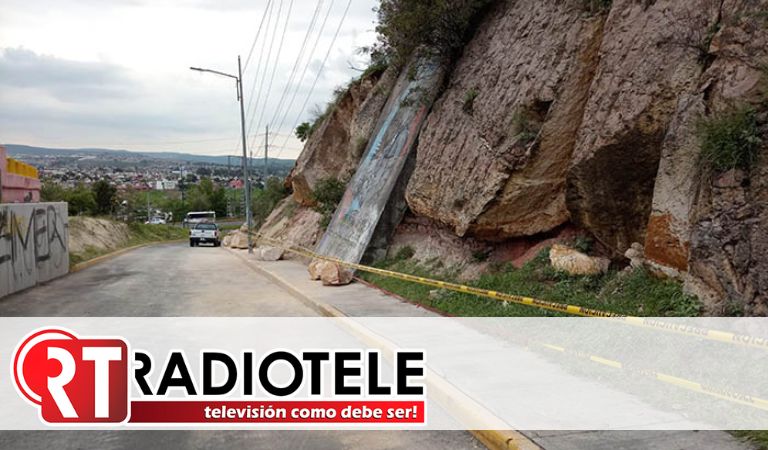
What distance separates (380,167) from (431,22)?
4.93 metres

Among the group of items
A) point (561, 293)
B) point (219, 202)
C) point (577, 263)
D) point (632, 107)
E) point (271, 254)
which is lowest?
point (219, 202)

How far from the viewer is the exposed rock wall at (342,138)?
903 inches

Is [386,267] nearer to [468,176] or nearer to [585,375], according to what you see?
[468,176]

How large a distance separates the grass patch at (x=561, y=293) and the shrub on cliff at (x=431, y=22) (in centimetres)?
610

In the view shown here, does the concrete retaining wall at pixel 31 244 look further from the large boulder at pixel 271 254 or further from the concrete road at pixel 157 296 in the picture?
the large boulder at pixel 271 254

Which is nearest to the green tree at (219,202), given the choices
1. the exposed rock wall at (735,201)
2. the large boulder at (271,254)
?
the large boulder at (271,254)

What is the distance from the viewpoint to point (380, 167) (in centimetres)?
1877

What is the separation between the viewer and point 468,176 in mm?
12578

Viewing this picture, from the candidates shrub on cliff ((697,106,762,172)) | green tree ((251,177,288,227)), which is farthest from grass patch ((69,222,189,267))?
shrub on cliff ((697,106,762,172))

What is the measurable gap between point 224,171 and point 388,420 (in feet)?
644

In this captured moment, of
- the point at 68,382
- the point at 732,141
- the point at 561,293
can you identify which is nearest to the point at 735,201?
the point at 732,141

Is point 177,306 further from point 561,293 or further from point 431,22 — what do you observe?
point 431,22

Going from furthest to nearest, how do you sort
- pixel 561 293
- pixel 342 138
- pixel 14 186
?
pixel 342 138 → pixel 14 186 → pixel 561 293

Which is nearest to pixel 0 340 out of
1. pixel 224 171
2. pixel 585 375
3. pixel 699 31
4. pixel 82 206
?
pixel 585 375
